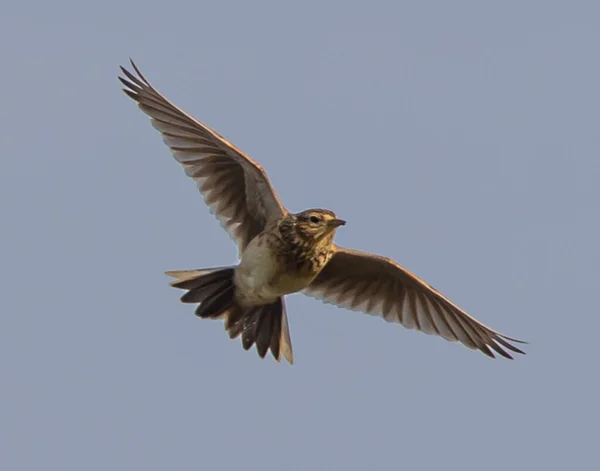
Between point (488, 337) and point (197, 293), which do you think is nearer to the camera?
point (197, 293)

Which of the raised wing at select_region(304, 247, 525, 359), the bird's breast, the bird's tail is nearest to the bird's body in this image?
the bird's breast

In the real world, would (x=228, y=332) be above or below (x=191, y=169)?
below

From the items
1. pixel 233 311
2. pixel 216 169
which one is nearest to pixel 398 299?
pixel 233 311

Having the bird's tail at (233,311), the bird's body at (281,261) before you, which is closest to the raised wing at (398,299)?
the bird's tail at (233,311)

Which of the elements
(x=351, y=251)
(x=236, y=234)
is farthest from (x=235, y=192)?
(x=351, y=251)

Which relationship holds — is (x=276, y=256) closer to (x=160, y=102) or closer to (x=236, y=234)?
(x=236, y=234)

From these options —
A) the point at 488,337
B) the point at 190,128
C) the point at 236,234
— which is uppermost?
the point at 190,128
